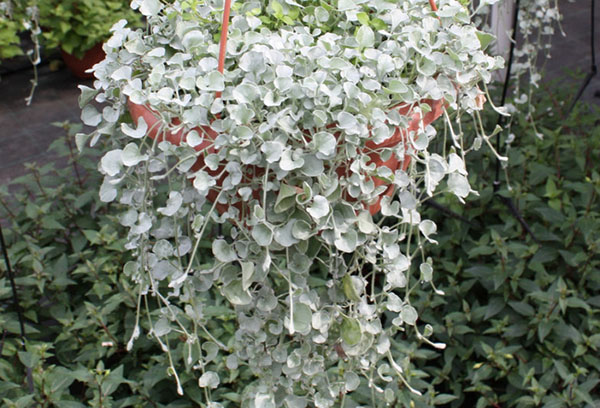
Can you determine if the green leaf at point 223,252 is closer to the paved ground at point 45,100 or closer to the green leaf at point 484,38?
the green leaf at point 484,38

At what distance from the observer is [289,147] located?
2.95ft

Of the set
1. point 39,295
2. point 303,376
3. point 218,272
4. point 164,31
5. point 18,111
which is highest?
point 164,31

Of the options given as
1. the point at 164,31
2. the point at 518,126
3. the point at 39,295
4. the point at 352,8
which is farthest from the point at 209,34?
the point at 518,126

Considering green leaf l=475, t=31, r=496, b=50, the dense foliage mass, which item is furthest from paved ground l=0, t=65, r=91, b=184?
green leaf l=475, t=31, r=496, b=50

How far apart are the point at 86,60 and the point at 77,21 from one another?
221 mm

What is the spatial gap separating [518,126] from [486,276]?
0.82 metres

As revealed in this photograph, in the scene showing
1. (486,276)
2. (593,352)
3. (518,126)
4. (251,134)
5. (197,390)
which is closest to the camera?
(251,134)

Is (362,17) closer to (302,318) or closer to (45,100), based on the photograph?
(302,318)

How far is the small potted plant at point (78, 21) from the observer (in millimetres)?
3326

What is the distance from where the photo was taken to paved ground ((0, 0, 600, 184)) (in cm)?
297

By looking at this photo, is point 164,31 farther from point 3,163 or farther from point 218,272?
point 3,163

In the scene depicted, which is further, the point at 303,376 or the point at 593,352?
the point at 593,352

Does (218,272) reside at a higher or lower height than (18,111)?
higher

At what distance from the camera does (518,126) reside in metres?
2.45
